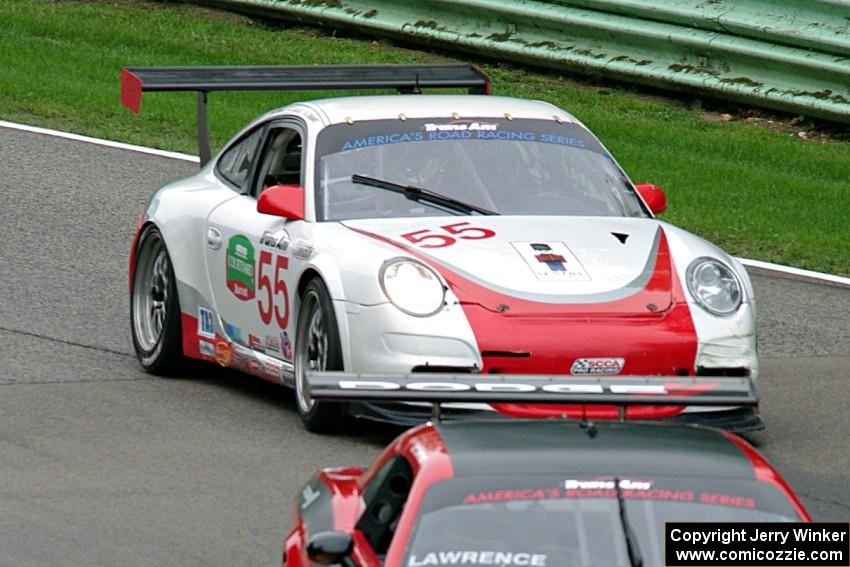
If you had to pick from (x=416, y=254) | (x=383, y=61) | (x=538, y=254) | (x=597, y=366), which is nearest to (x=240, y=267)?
(x=416, y=254)

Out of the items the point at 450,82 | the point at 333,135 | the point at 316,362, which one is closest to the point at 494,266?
the point at 316,362

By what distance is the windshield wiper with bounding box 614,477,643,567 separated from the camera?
4285 mm

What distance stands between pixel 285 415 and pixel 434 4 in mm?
10249

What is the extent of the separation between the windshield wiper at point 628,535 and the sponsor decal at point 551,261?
3391 millimetres

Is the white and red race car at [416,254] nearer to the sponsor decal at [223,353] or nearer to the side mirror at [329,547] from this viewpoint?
the sponsor decal at [223,353]

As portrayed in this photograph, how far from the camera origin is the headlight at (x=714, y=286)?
26.2 feet

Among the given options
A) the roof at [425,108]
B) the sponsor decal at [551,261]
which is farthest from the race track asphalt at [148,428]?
the roof at [425,108]

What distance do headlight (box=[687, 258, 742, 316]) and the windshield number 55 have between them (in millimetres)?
867

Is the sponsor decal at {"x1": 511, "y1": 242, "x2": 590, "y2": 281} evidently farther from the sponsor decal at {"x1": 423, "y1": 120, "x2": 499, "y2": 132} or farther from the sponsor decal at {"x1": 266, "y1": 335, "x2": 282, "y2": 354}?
the sponsor decal at {"x1": 266, "y1": 335, "x2": 282, "y2": 354}

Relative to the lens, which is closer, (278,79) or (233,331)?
(233,331)

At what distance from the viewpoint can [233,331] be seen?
9031 mm

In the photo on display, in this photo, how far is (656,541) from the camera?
4.37 metres

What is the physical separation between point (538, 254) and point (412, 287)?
22.0 inches

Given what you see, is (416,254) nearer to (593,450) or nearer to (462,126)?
(462,126)
